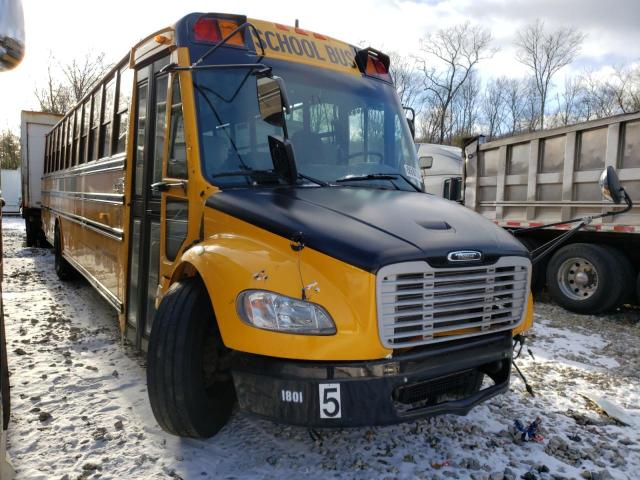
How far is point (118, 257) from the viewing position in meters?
4.58

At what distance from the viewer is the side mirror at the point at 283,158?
3027 mm

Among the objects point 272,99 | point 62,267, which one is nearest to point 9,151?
point 62,267

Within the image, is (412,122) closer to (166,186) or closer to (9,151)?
(166,186)

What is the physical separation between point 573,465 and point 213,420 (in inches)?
80.8

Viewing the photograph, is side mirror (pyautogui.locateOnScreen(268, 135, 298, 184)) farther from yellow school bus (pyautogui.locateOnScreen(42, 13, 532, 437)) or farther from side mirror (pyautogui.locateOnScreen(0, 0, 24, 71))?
side mirror (pyautogui.locateOnScreen(0, 0, 24, 71))

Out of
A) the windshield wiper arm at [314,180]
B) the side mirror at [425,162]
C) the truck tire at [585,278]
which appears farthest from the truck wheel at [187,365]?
the truck tire at [585,278]

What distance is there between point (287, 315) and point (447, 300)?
79cm

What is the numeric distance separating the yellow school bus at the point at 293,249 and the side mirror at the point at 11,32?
1.27 m

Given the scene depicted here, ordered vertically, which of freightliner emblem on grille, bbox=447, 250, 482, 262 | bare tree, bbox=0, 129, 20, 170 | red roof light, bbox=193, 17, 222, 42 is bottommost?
freightliner emblem on grille, bbox=447, 250, 482, 262

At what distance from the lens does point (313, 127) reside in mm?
3469

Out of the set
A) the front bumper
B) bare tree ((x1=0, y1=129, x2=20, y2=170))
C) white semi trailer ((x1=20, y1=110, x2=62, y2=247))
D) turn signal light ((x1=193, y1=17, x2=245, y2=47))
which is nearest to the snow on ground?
the front bumper

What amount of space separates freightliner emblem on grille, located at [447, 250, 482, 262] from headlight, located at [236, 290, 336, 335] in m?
0.67

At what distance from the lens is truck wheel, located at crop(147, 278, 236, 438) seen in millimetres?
2697

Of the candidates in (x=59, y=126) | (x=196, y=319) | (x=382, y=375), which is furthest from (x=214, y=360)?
(x=59, y=126)
